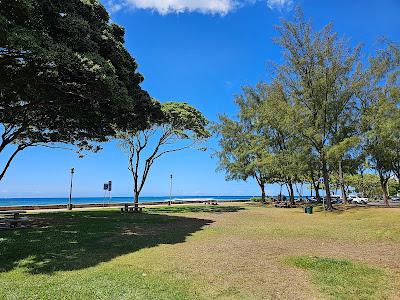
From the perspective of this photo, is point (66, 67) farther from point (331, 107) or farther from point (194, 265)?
point (331, 107)

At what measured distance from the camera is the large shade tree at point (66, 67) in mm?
12555

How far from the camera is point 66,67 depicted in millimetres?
14273

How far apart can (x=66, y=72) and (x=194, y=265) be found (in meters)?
10.3

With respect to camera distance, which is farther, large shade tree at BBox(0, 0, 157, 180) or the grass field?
large shade tree at BBox(0, 0, 157, 180)

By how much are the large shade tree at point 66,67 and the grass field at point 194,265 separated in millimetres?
6501

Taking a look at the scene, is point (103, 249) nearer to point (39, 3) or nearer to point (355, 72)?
point (39, 3)

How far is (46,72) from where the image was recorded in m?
15.0

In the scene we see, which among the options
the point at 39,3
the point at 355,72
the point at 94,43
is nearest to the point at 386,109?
the point at 355,72

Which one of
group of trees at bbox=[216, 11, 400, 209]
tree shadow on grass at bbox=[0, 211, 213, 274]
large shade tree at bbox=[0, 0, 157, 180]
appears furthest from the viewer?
group of trees at bbox=[216, 11, 400, 209]

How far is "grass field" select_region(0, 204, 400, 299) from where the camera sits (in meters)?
7.54

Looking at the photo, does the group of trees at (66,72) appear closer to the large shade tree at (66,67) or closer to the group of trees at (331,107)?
the large shade tree at (66,67)

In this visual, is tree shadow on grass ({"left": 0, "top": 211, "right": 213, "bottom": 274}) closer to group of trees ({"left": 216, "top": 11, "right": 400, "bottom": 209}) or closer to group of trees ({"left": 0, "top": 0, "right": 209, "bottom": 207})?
group of trees ({"left": 0, "top": 0, "right": 209, "bottom": 207})

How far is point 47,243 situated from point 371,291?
10993 millimetres

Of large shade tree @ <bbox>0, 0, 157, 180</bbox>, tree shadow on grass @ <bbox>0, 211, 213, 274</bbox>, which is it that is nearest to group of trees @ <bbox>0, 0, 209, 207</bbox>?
large shade tree @ <bbox>0, 0, 157, 180</bbox>
